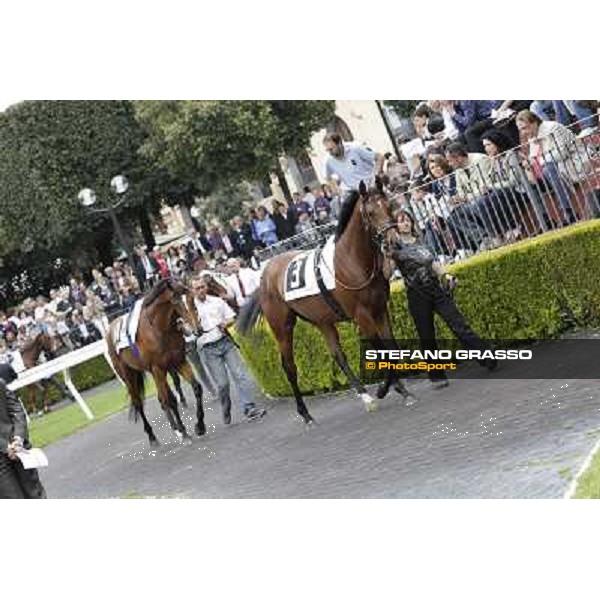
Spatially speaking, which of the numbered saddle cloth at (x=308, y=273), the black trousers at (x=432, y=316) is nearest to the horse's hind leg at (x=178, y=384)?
the numbered saddle cloth at (x=308, y=273)

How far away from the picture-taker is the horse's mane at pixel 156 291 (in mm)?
10865

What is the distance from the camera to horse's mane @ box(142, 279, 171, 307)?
35.6ft

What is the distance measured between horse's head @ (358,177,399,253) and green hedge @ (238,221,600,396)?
16.7 inches

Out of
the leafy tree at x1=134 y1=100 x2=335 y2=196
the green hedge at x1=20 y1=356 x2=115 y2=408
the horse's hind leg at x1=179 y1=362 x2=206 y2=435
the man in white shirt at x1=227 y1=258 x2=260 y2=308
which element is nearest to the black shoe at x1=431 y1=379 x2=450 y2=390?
the leafy tree at x1=134 y1=100 x2=335 y2=196

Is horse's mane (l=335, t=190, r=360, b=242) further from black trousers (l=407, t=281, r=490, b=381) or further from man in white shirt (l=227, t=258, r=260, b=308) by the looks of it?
man in white shirt (l=227, t=258, r=260, b=308)

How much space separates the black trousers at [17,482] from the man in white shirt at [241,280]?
2.72 metres

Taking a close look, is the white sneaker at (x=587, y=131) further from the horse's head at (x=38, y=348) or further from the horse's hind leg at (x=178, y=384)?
the horse's head at (x=38, y=348)

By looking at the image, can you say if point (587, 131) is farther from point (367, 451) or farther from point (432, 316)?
point (367, 451)

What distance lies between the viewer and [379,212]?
9.21m

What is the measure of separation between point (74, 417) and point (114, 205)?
1.64 metres

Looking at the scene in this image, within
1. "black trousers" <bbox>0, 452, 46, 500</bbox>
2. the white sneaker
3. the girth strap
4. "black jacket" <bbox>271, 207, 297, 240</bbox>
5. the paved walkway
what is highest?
"black jacket" <bbox>271, 207, 297, 240</bbox>

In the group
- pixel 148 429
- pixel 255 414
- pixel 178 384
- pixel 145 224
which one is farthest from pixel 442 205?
pixel 148 429

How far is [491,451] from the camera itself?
25.9 feet

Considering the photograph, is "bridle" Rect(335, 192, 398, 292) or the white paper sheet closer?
the white paper sheet
